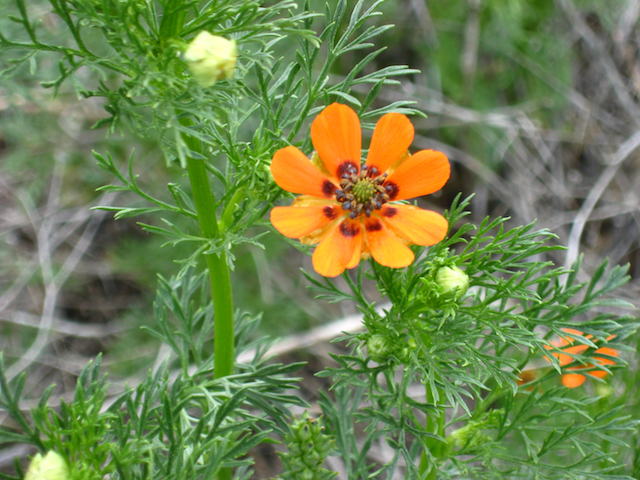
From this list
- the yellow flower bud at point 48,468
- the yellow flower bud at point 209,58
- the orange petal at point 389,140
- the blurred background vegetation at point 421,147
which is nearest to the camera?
the yellow flower bud at point 209,58

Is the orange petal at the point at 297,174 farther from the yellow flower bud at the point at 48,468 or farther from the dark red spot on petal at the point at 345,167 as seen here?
the yellow flower bud at the point at 48,468

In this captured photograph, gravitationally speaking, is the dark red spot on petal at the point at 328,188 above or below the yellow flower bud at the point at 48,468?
above

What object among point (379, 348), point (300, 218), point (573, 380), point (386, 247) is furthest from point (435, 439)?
point (300, 218)

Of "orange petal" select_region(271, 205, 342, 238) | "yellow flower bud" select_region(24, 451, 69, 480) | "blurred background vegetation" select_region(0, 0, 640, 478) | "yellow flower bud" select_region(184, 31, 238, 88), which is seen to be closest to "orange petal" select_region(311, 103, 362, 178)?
"orange petal" select_region(271, 205, 342, 238)

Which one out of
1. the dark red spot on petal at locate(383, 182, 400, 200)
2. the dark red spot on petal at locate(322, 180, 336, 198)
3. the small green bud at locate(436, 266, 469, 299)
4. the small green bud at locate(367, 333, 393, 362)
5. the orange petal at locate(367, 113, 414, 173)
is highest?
the orange petal at locate(367, 113, 414, 173)

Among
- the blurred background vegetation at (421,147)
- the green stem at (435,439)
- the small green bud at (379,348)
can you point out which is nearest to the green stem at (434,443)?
the green stem at (435,439)

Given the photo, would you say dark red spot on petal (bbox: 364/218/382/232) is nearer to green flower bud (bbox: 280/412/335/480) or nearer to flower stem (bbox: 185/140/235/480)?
flower stem (bbox: 185/140/235/480)
